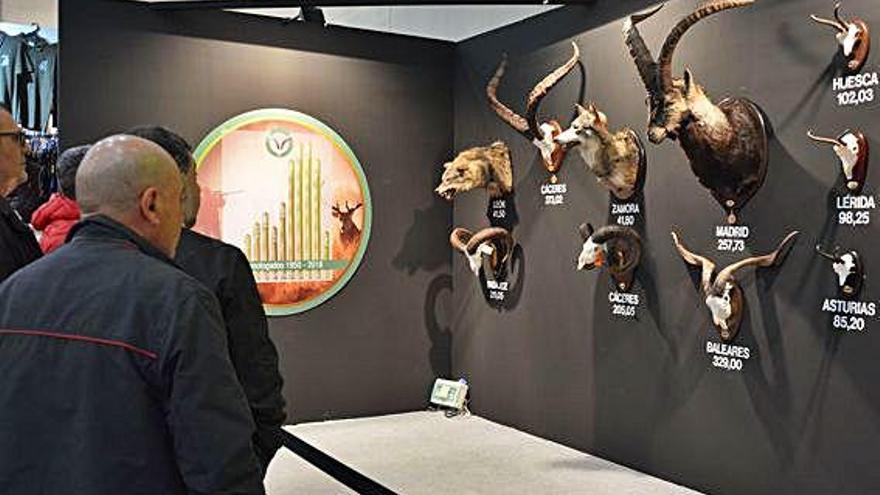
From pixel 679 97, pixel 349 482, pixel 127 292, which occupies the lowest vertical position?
pixel 349 482

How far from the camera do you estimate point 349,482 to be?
2.98 meters

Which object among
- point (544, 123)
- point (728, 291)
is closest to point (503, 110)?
point (544, 123)

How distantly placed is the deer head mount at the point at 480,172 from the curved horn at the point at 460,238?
0.20 meters

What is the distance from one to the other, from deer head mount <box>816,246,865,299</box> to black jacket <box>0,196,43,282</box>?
2.01m

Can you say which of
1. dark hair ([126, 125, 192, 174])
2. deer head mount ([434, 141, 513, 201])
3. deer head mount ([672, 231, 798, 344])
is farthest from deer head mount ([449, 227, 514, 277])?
dark hair ([126, 125, 192, 174])

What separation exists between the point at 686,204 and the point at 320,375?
1810mm

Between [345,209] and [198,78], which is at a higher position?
[198,78]

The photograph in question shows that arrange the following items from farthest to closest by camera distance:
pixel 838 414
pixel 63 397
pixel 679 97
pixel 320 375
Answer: pixel 320 375, pixel 679 97, pixel 838 414, pixel 63 397

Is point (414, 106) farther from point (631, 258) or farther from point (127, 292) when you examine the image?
point (127, 292)

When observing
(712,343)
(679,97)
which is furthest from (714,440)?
(679,97)

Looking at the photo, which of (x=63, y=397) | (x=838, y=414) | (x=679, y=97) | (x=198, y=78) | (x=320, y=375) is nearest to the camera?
(x=63, y=397)

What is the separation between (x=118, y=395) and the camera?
4.21 feet

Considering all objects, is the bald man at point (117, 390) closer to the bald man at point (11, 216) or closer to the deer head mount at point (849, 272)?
the bald man at point (11, 216)

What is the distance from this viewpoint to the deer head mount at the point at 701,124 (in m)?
2.47
